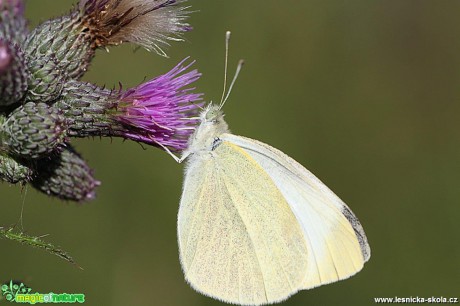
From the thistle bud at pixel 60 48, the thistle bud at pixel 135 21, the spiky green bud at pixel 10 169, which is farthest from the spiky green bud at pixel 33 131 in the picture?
the thistle bud at pixel 135 21

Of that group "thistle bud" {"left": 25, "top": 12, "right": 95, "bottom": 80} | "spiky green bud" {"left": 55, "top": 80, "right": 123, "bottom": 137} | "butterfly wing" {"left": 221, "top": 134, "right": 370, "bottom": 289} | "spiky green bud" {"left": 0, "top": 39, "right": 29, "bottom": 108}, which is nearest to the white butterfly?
"butterfly wing" {"left": 221, "top": 134, "right": 370, "bottom": 289}

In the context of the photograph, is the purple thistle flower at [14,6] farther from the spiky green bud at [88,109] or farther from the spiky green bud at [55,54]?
the spiky green bud at [88,109]

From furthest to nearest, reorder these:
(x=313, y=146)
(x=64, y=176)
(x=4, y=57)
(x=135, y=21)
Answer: (x=313, y=146)
(x=135, y=21)
(x=64, y=176)
(x=4, y=57)

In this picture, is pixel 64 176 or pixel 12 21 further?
pixel 64 176

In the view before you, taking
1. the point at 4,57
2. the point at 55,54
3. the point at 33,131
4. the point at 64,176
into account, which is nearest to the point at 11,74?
the point at 4,57

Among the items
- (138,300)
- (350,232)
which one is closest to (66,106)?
(350,232)

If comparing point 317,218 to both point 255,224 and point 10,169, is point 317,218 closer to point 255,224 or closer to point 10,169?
point 255,224

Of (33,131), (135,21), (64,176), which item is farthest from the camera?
(135,21)

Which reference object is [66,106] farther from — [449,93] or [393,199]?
[449,93]
